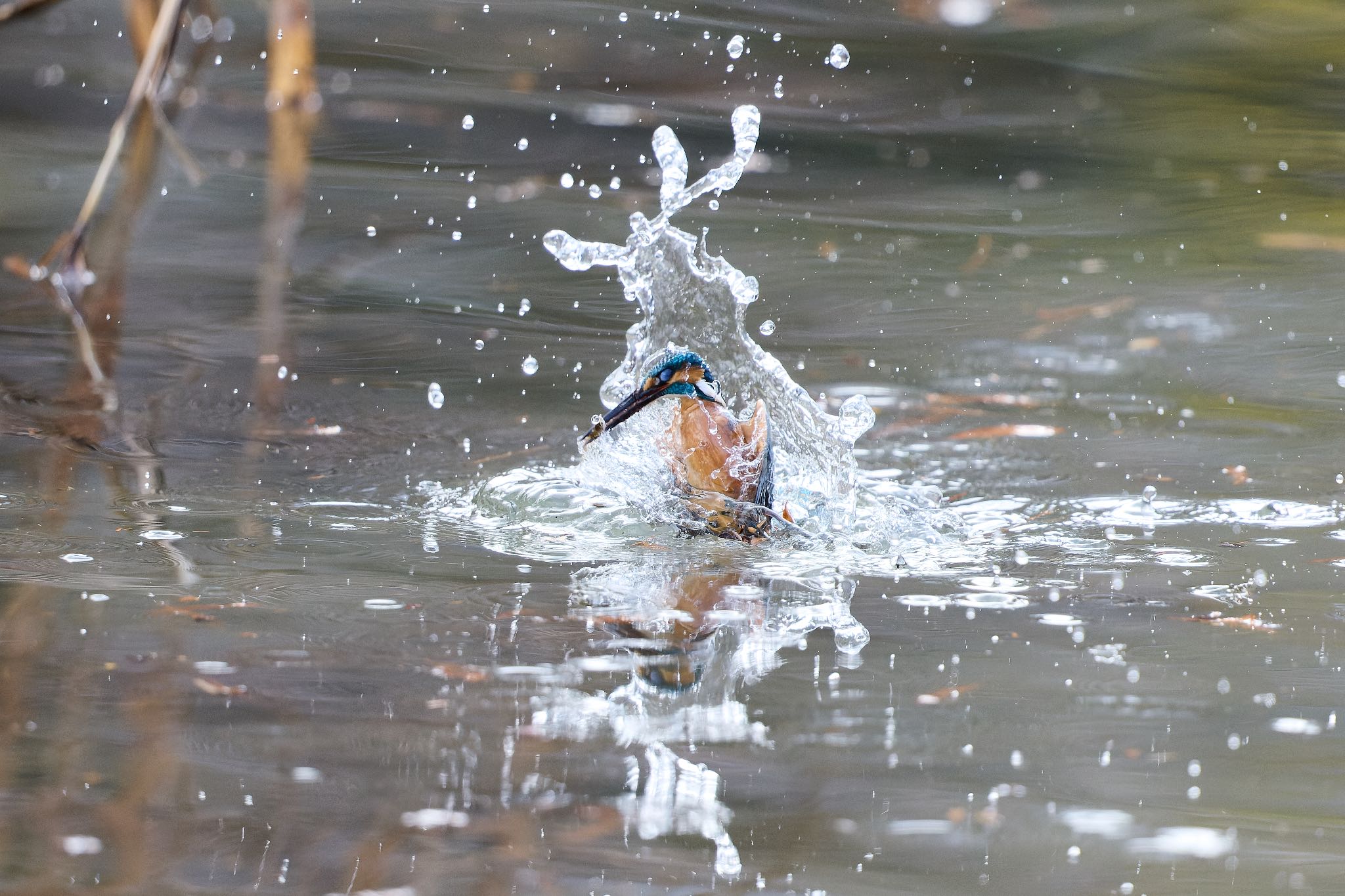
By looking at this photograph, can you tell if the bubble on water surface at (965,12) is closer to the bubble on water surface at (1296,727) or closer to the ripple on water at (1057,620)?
the ripple on water at (1057,620)

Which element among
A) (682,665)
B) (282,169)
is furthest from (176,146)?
(682,665)

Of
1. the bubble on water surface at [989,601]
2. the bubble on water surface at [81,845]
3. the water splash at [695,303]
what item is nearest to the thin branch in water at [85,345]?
the water splash at [695,303]

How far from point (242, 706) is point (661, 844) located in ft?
2.27

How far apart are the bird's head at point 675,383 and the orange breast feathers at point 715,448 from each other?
0.02 m

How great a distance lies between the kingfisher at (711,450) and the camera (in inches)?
126

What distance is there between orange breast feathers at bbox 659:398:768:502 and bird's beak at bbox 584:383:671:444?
6 cm

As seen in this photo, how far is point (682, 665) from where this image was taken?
7.94ft

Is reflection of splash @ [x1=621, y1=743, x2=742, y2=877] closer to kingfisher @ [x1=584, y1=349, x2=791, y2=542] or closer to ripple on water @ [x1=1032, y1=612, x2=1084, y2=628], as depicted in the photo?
ripple on water @ [x1=1032, y1=612, x2=1084, y2=628]

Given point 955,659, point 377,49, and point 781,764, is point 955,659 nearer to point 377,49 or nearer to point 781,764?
point 781,764

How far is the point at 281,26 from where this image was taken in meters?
7.17

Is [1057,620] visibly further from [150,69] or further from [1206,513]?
[150,69]

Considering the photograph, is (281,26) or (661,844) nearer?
(661,844)

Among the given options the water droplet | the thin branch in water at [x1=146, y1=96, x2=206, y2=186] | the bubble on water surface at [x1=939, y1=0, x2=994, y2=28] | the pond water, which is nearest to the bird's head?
the pond water

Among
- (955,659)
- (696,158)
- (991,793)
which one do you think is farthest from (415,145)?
(991,793)
